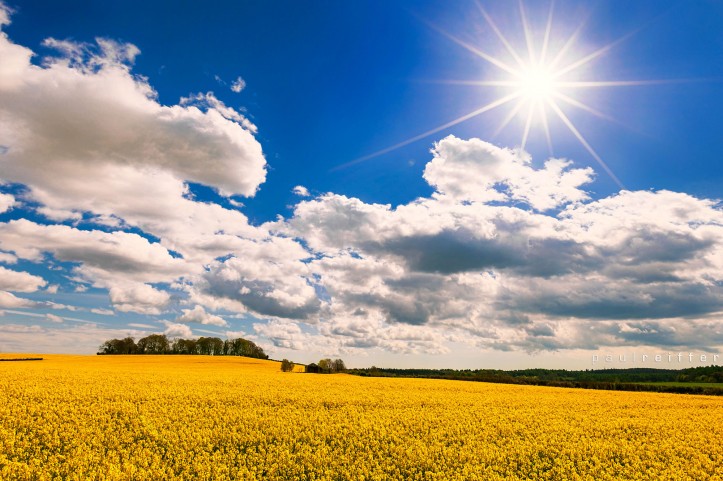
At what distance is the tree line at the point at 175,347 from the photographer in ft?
433

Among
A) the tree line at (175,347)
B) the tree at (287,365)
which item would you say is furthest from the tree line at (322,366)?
the tree line at (175,347)

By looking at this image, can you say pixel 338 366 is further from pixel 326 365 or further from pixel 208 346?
pixel 208 346

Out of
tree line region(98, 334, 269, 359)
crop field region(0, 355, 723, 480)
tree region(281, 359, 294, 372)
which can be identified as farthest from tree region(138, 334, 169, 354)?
crop field region(0, 355, 723, 480)

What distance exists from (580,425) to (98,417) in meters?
23.0

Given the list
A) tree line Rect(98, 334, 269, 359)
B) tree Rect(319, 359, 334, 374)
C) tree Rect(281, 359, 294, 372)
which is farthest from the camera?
tree line Rect(98, 334, 269, 359)

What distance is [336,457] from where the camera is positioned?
14500mm

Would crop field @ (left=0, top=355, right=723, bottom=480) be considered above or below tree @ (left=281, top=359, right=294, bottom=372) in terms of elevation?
above

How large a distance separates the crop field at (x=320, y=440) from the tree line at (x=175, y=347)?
381ft

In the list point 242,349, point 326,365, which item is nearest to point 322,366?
point 326,365

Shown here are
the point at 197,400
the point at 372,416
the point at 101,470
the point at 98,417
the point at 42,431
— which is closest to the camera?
the point at 101,470

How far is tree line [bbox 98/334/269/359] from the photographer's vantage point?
132m

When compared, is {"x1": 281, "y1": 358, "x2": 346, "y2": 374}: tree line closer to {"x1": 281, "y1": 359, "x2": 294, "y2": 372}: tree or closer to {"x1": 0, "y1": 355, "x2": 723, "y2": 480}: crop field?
{"x1": 281, "y1": 359, "x2": 294, "y2": 372}: tree

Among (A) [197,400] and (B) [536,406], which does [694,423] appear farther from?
(A) [197,400]

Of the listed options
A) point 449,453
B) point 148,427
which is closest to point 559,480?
point 449,453
